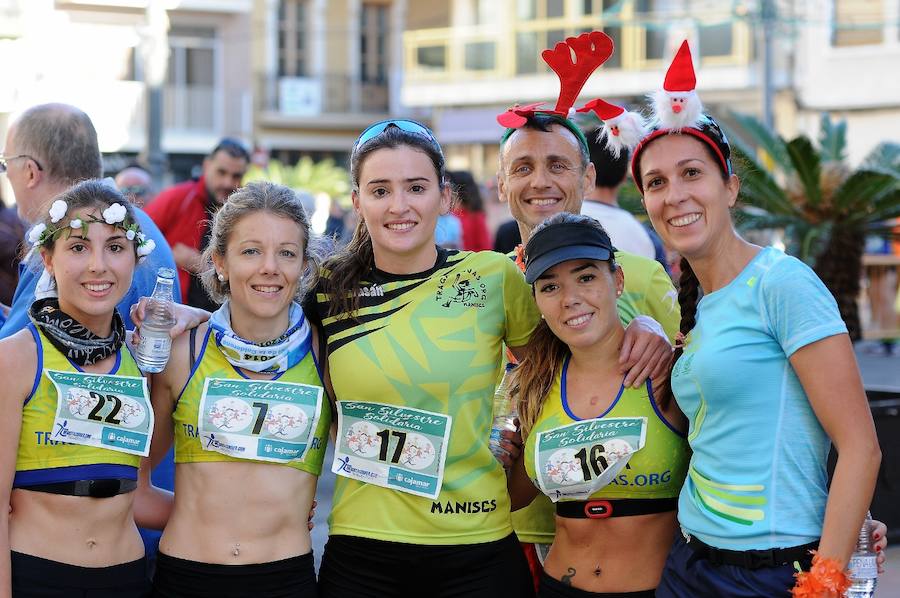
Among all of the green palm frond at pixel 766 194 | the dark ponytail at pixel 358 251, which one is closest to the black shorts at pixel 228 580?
the dark ponytail at pixel 358 251

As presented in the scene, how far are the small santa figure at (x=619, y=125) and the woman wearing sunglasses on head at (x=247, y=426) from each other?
1018 millimetres

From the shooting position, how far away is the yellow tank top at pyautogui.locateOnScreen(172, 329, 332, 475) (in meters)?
3.19

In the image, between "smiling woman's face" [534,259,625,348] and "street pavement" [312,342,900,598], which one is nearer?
"smiling woman's face" [534,259,625,348]

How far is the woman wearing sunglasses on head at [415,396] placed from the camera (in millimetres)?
3145

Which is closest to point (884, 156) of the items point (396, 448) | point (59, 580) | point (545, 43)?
point (396, 448)

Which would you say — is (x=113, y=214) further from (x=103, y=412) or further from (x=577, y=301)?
(x=577, y=301)

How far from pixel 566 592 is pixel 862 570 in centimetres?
80

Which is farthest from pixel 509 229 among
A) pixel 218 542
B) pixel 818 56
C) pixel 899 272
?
pixel 818 56

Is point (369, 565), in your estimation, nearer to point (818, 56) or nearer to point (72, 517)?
point (72, 517)

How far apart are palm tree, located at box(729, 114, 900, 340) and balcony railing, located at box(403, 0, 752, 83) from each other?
1208cm

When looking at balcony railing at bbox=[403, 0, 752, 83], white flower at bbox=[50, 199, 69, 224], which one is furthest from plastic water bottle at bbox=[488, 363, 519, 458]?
balcony railing at bbox=[403, 0, 752, 83]

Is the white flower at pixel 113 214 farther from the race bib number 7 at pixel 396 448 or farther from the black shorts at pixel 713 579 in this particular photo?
the black shorts at pixel 713 579

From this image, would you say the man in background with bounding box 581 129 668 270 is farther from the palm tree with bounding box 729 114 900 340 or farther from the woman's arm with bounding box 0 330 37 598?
the palm tree with bounding box 729 114 900 340

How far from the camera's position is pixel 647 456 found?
310cm
